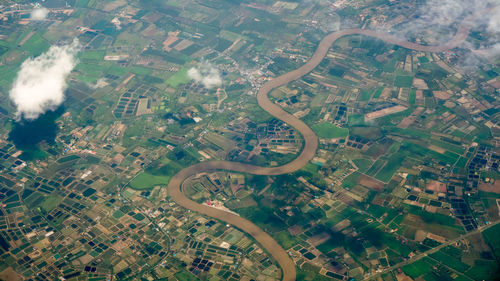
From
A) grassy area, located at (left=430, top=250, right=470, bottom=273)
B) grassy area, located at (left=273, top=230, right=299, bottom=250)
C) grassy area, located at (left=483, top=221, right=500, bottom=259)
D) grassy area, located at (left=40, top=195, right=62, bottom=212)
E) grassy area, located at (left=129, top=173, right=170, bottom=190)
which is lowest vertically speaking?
grassy area, located at (left=40, top=195, right=62, bottom=212)

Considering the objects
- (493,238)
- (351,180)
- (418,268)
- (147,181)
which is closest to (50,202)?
(147,181)

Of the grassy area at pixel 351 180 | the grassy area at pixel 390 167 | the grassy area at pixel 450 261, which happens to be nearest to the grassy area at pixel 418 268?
the grassy area at pixel 450 261

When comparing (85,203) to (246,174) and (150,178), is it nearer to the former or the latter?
(150,178)

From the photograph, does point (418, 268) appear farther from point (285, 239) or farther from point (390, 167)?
point (285, 239)

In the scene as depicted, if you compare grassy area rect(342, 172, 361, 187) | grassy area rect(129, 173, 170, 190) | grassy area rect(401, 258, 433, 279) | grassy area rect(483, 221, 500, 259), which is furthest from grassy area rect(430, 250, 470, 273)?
grassy area rect(129, 173, 170, 190)

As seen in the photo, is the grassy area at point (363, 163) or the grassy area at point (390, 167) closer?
the grassy area at point (390, 167)

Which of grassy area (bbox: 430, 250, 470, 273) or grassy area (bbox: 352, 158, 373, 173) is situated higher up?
grassy area (bbox: 352, 158, 373, 173)

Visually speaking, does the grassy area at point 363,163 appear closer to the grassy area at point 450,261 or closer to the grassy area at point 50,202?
the grassy area at point 450,261

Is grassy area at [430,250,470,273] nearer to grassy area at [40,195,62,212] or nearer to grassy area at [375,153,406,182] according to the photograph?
grassy area at [375,153,406,182]

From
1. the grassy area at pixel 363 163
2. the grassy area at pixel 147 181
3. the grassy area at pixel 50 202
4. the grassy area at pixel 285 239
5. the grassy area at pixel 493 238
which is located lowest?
the grassy area at pixel 50 202
